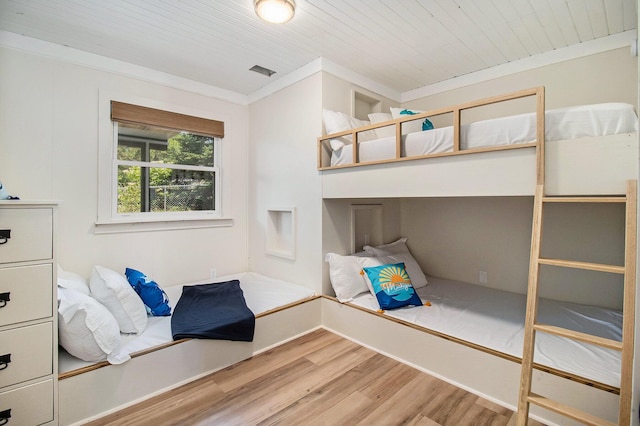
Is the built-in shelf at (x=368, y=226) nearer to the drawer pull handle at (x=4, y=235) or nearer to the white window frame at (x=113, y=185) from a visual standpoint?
the white window frame at (x=113, y=185)

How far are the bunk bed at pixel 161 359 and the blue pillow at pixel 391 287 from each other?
59 centimetres

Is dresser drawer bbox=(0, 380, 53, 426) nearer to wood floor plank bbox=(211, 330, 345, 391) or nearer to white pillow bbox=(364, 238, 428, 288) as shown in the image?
wood floor plank bbox=(211, 330, 345, 391)

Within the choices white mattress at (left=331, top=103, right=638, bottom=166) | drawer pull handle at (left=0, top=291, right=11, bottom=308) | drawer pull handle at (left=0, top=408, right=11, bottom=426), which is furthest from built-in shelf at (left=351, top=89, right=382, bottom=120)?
drawer pull handle at (left=0, top=408, right=11, bottom=426)

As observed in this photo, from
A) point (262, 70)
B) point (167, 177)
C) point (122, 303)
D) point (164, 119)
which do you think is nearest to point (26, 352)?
point (122, 303)

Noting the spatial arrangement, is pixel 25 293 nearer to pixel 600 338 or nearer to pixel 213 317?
pixel 213 317

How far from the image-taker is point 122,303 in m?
2.02

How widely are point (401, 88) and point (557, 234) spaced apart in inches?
88.5

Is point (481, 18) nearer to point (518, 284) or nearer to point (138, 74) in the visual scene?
point (518, 284)

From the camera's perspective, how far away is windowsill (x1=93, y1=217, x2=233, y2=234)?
8.94 feet

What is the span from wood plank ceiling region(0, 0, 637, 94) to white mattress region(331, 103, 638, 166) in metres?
0.89

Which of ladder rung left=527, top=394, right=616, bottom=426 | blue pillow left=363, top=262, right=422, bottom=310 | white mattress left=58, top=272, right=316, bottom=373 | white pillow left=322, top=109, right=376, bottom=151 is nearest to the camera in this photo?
ladder rung left=527, top=394, right=616, bottom=426

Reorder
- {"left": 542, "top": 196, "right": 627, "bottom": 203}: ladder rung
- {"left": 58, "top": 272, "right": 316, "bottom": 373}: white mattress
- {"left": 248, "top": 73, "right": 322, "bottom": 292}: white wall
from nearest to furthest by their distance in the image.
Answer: {"left": 542, "top": 196, "right": 627, "bottom": 203}: ladder rung
{"left": 58, "top": 272, "right": 316, "bottom": 373}: white mattress
{"left": 248, "top": 73, "right": 322, "bottom": 292}: white wall

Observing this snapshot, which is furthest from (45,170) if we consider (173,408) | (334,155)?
(334,155)

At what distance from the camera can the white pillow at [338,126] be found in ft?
8.74
